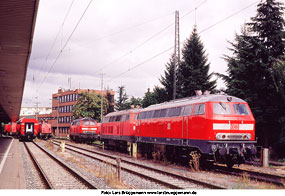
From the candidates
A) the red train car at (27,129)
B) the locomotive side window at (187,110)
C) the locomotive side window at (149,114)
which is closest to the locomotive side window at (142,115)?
the locomotive side window at (149,114)

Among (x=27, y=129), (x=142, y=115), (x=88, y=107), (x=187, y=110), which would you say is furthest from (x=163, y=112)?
(x=88, y=107)

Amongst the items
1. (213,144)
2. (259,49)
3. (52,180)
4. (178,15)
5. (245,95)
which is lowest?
(52,180)

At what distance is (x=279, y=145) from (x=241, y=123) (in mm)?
7570

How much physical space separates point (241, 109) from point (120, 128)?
Result: 556 inches

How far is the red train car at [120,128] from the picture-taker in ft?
84.3

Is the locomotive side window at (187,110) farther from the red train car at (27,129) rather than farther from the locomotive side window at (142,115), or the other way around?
the red train car at (27,129)

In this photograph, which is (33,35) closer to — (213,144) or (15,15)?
(15,15)

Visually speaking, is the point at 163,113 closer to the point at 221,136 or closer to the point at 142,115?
the point at 142,115

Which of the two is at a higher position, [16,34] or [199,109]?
[16,34]

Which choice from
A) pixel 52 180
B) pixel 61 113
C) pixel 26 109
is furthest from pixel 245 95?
pixel 26 109

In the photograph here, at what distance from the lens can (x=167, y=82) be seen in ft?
131

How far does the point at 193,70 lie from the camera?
3500 cm

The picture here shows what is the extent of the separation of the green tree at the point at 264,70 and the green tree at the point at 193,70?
11.6m

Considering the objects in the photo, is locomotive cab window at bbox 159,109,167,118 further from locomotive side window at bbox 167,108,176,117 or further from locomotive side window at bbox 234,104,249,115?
locomotive side window at bbox 234,104,249,115
